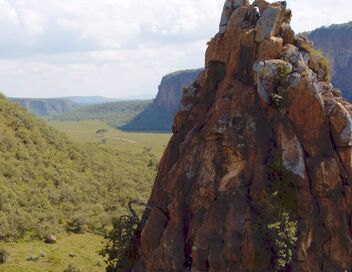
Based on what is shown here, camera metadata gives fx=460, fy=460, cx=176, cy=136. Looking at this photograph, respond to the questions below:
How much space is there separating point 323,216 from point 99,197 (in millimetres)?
83278

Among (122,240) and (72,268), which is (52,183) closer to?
(72,268)

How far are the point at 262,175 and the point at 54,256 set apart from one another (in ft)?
162

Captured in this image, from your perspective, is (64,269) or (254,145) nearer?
(254,145)

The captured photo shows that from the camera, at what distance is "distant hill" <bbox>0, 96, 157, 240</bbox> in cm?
8588

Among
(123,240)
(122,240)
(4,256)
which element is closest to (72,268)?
(4,256)

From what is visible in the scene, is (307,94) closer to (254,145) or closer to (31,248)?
(254,145)

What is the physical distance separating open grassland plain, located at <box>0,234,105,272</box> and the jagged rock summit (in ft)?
117

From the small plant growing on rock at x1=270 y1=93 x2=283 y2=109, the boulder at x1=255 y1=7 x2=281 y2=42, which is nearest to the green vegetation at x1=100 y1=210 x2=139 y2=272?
the small plant growing on rock at x1=270 y1=93 x2=283 y2=109

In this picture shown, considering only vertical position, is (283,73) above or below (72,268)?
above

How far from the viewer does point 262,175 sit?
30453 millimetres

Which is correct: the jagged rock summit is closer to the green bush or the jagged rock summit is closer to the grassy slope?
the green bush

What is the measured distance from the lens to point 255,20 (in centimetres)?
3497

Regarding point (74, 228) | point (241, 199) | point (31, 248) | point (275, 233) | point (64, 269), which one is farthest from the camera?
point (74, 228)

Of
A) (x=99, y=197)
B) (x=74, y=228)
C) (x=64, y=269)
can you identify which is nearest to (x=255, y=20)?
(x=64, y=269)
